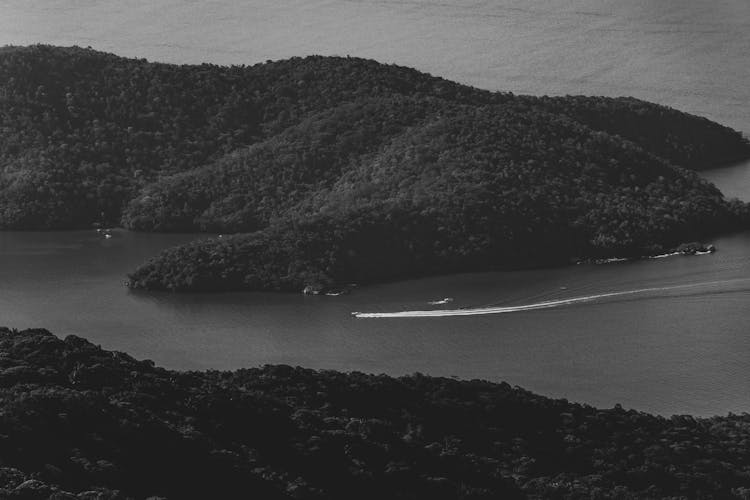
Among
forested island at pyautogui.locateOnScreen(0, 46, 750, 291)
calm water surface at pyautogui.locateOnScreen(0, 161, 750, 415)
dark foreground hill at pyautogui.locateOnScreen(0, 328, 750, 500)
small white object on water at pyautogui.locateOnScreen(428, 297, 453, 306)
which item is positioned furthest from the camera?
forested island at pyautogui.locateOnScreen(0, 46, 750, 291)

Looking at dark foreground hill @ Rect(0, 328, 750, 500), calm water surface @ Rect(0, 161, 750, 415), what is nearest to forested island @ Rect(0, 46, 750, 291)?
calm water surface @ Rect(0, 161, 750, 415)

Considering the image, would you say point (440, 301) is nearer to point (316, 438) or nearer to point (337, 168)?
point (337, 168)

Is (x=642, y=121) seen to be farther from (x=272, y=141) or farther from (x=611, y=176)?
(x=272, y=141)

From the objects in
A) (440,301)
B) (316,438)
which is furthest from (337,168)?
(316,438)

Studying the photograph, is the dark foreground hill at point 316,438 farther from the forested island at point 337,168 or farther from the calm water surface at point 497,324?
the forested island at point 337,168

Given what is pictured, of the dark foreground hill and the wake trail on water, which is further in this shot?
the wake trail on water

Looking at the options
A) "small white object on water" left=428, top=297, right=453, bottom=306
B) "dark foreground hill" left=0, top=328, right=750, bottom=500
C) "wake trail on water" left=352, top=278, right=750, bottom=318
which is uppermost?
"small white object on water" left=428, top=297, right=453, bottom=306

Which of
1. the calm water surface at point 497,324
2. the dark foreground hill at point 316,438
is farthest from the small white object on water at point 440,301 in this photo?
the dark foreground hill at point 316,438

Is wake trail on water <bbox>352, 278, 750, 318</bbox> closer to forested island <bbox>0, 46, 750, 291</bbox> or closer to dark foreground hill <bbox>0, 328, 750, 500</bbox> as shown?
forested island <bbox>0, 46, 750, 291</bbox>
